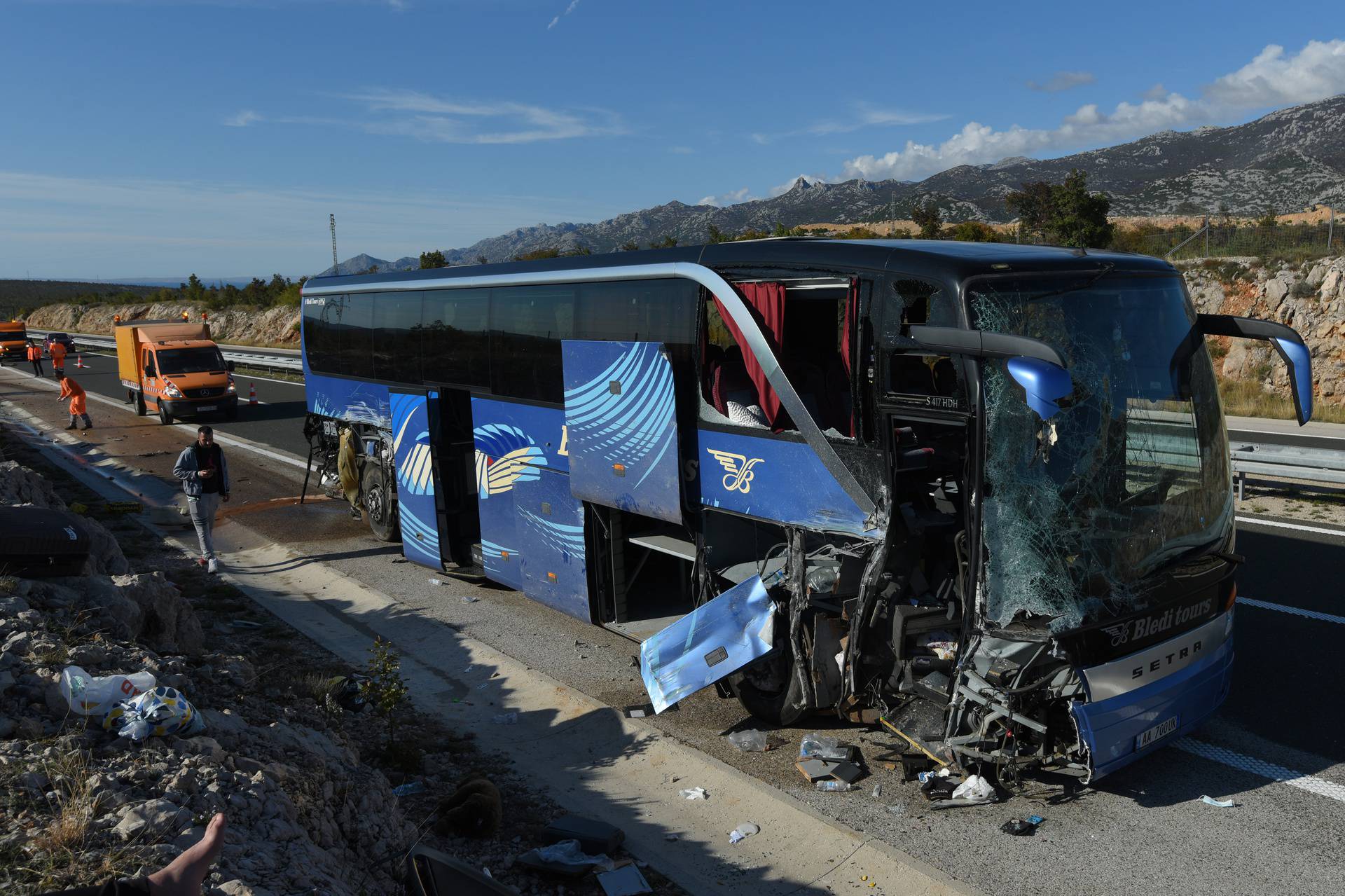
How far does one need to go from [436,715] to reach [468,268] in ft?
18.2

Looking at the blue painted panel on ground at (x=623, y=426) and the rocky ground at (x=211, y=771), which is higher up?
the blue painted panel on ground at (x=623, y=426)

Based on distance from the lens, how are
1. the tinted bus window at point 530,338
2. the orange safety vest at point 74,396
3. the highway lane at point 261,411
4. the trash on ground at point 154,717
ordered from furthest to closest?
1. the orange safety vest at point 74,396
2. the highway lane at point 261,411
3. the tinted bus window at point 530,338
4. the trash on ground at point 154,717

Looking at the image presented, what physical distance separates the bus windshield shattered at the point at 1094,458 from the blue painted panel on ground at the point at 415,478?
7.47m

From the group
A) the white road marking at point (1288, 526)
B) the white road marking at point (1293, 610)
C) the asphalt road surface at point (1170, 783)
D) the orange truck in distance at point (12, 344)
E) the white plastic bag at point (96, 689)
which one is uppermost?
the orange truck in distance at point (12, 344)

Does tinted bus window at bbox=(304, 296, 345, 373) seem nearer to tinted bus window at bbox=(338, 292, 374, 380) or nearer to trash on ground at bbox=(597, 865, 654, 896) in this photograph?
tinted bus window at bbox=(338, 292, 374, 380)

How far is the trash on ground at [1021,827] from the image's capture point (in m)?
5.51

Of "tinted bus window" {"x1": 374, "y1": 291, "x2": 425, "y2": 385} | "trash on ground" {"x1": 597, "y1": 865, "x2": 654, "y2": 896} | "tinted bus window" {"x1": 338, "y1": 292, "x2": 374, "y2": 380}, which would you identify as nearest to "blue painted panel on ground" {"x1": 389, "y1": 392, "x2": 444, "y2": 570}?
"tinted bus window" {"x1": 374, "y1": 291, "x2": 425, "y2": 385}

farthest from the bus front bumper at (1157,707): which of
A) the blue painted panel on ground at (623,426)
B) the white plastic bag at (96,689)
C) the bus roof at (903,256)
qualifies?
the white plastic bag at (96,689)

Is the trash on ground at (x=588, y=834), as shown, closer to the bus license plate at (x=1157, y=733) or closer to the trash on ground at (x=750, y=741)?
the trash on ground at (x=750, y=741)

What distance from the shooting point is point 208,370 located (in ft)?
90.1

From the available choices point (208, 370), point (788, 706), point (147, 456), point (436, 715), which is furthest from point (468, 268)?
point (208, 370)

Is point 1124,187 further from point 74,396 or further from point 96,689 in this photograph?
point 96,689

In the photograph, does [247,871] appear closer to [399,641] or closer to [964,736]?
[964,736]

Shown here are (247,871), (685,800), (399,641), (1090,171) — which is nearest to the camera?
(247,871)
